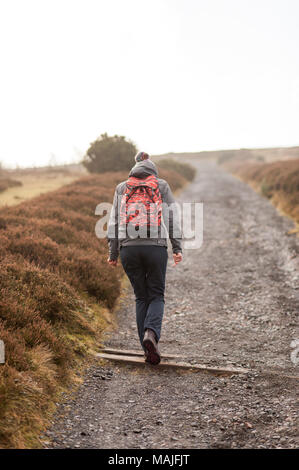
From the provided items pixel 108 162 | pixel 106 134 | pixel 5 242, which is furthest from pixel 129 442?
pixel 106 134

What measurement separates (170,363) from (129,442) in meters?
1.65

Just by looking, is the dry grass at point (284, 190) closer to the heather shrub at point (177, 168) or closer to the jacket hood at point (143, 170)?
the jacket hood at point (143, 170)

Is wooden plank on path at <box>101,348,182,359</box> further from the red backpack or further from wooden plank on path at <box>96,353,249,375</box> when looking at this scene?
the red backpack

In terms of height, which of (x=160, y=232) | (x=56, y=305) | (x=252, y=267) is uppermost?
(x=160, y=232)

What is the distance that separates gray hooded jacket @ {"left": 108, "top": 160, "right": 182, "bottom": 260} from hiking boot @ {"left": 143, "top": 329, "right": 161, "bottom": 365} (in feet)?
3.54

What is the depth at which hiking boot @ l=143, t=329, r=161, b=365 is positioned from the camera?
4.98 meters

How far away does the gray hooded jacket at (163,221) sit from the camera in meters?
4.98

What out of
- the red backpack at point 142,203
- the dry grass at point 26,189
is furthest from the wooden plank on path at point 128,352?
the dry grass at point 26,189

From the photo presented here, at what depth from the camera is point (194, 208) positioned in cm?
2084

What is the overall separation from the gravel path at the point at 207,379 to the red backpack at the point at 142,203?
6.31ft

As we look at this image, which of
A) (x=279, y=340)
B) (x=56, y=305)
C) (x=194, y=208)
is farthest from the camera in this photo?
(x=194, y=208)

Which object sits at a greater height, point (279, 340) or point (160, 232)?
point (160, 232)
